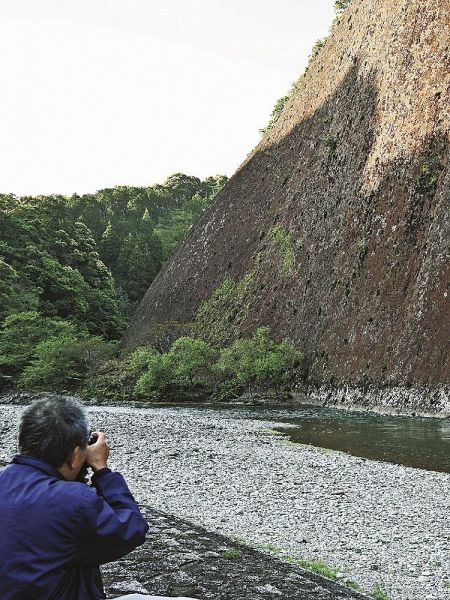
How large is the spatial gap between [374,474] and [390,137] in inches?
1125

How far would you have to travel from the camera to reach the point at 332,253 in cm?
4066

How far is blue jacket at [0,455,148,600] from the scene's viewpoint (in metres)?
2.72

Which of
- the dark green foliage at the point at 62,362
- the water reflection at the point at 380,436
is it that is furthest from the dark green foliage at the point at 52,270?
the water reflection at the point at 380,436

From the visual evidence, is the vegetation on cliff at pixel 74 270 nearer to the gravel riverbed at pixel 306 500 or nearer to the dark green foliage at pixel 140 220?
the dark green foliage at pixel 140 220

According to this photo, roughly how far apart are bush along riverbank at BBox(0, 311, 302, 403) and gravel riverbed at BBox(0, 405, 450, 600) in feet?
61.3

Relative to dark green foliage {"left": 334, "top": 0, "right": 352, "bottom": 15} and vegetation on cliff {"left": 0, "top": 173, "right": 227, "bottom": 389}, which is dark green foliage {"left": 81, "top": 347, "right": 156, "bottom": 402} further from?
dark green foliage {"left": 334, "top": 0, "right": 352, "bottom": 15}

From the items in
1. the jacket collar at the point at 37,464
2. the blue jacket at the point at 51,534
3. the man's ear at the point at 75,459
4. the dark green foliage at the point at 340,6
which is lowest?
the blue jacket at the point at 51,534

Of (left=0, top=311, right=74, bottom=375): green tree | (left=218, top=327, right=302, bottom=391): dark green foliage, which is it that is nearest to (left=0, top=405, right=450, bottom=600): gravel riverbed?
(left=218, top=327, right=302, bottom=391): dark green foliage

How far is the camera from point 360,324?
3472 centimetres

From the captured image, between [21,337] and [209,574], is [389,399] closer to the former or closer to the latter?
[209,574]

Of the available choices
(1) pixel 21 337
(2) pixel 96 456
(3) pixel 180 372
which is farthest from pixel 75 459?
(1) pixel 21 337

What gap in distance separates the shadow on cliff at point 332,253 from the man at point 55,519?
86.1 feet

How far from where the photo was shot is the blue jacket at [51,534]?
272cm

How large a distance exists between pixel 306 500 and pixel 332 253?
30.3m
